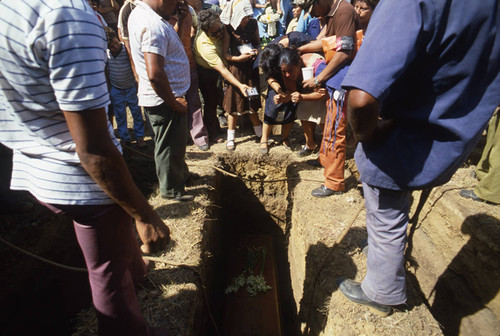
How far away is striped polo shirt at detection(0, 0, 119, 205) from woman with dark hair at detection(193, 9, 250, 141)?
131 inches

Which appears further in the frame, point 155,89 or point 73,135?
point 155,89

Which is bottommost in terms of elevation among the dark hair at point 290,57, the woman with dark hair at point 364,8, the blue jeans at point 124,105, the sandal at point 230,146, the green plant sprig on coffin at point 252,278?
the green plant sprig on coffin at point 252,278

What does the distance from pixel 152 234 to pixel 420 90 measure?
1490 millimetres

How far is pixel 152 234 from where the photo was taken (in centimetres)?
131

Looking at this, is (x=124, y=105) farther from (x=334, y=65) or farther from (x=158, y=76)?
(x=334, y=65)

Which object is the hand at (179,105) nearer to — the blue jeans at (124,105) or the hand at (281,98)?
the hand at (281,98)

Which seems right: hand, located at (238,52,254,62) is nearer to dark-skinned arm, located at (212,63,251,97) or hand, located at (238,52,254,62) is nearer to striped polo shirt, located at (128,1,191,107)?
dark-skinned arm, located at (212,63,251,97)

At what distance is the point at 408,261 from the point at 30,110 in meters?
3.78

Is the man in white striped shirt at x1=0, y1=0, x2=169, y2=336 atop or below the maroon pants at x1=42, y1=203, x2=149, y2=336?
atop

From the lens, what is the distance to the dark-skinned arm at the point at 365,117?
126 centimetres

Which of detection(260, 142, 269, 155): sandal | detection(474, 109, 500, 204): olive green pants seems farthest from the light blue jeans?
detection(260, 142, 269, 155): sandal

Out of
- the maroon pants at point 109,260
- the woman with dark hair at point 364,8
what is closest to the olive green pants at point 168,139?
the maroon pants at point 109,260

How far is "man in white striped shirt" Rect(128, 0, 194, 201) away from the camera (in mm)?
2248

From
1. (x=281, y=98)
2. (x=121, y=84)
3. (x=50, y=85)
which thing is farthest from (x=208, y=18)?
(x=50, y=85)
